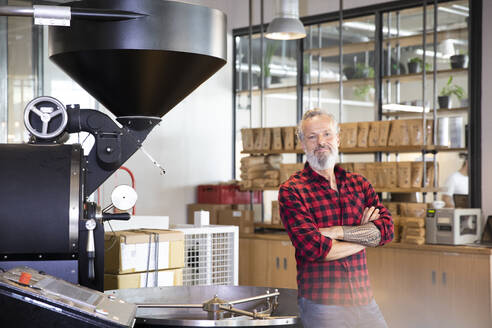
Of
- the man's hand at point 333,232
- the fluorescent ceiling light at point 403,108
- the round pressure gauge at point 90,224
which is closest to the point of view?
the round pressure gauge at point 90,224

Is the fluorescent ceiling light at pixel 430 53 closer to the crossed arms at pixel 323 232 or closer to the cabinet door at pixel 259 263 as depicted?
the cabinet door at pixel 259 263

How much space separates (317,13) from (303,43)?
35 cm

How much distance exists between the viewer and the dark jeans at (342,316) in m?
2.38

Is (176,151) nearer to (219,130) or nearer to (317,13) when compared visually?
(219,130)

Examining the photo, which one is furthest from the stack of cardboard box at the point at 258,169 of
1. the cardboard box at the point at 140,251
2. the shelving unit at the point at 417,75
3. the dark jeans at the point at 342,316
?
the dark jeans at the point at 342,316

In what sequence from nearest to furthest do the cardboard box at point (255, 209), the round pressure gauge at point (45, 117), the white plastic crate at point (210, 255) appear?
the round pressure gauge at point (45, 117) < the white plastic crate at point (210, 255) < the cardboard box at point (255, 209)

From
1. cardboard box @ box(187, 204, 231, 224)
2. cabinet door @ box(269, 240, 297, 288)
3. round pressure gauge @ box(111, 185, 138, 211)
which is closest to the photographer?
round pressure gauge @ box(111, 185, 138, 211)

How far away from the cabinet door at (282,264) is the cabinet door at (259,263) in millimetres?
57

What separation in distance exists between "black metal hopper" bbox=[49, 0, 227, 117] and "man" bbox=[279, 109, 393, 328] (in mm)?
509

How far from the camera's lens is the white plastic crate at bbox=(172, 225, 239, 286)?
4191 millimetres

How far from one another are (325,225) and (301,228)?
129 millimetres

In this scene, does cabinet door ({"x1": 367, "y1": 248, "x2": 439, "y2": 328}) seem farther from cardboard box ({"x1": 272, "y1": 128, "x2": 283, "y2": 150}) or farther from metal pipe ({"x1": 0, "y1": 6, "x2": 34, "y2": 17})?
metal pipe ({"x1": 0, "y1": 6, "x2": 34, "y2": 17})

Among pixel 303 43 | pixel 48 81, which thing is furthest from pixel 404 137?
pixel 48 81

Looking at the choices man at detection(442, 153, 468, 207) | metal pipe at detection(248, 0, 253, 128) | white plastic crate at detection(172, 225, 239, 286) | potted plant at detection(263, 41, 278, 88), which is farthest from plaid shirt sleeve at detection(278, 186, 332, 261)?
potted plant at detection(263, 41, 278, 88)
